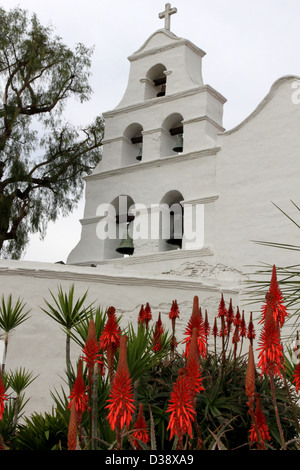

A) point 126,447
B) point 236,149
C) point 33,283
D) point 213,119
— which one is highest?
point 213,119

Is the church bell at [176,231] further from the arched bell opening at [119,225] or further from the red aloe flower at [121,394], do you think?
the red aloe flower at [121,394]

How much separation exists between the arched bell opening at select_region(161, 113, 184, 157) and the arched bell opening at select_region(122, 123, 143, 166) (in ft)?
2.30

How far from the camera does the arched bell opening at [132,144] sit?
13.0 metres

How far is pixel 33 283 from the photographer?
8609 mm

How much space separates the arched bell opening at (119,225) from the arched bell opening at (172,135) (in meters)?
1.33

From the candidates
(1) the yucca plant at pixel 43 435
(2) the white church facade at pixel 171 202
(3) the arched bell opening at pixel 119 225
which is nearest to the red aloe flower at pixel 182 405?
(1) the yucca plant at pixel 43 435

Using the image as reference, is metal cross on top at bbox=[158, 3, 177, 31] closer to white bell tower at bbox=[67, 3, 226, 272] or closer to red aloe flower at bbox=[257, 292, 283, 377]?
Answer: white bell tower at bbox=[67, 3, 226, 272]

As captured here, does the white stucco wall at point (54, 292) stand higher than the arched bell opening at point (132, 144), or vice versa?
the arched bell opening at point (132, 144)

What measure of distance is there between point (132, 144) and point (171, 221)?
2.31 metres

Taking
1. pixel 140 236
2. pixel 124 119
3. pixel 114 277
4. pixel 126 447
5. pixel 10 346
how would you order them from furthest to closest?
pixel 124 119
pixel 140 236
pixel 114 277
pixel 10 346
pixel 126 447

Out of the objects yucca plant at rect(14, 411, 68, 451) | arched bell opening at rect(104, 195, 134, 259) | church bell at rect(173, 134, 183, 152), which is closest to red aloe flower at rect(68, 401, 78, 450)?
yucca plant at rect(14, 411, 68, 451)
